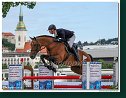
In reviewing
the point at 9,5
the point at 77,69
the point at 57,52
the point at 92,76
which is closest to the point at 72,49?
the point at 57,52

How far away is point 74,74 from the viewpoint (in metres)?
13.3

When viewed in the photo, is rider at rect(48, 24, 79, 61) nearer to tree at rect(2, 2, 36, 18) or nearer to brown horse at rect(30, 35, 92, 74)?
brown horse at rect(30, 35, 92, 74)

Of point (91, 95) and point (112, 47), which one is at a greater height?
point (112, 47)

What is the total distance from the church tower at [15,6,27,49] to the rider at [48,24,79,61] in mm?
473

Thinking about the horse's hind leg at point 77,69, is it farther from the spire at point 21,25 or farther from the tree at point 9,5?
the tree at point 9,5

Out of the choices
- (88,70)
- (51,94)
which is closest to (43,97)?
(51,94)

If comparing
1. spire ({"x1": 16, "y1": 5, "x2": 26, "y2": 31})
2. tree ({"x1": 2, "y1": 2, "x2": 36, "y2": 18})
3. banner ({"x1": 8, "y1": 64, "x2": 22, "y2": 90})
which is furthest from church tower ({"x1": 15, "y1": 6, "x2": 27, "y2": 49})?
banner ({"x1": 8, "y1": 64, "x2": 22, "y2": 90})

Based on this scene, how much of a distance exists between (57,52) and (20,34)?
77cm

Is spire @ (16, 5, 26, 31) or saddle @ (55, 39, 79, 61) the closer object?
spire @ (16, 5, 26, 31)

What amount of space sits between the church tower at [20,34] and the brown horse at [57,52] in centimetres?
19

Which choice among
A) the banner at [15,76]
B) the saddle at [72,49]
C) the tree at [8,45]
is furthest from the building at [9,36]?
the saddle at [72,49]

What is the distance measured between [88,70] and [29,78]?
3.53ft

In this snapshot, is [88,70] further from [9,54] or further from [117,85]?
[9,54]

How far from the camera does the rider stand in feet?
43.5
